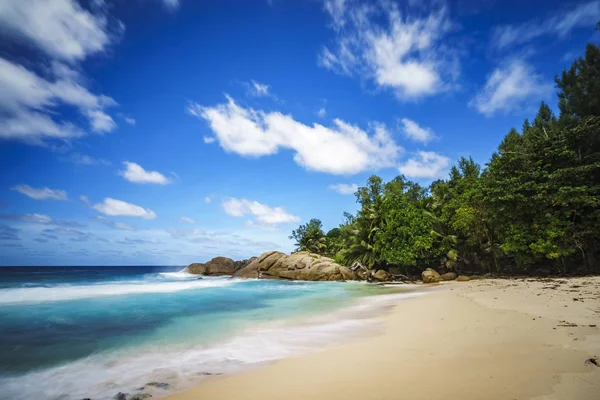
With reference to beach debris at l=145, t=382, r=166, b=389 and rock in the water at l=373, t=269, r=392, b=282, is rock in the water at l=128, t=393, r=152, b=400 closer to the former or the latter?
beach debris at l=145, t=382, r=166, b=389

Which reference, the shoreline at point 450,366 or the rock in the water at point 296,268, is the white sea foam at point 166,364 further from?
the rock in the water at point 296,268

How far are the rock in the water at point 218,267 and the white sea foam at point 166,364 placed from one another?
40.8 m

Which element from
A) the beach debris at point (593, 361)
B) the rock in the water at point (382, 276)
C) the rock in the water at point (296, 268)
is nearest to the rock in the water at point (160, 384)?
the beach debris at point (593, 361)

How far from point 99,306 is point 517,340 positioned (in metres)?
Result: 16.3

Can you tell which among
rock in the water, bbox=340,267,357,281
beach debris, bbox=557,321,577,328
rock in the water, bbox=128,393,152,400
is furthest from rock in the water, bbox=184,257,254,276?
beach debris, bbox=557,321,577,328

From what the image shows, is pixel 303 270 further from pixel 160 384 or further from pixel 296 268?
pixel 160 384

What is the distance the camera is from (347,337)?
21.7 ft

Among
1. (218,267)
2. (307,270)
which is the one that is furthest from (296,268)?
(218,267)

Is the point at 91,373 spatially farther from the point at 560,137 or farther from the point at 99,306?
the point at 560,137

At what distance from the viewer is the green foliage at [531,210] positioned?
1645 centimetres

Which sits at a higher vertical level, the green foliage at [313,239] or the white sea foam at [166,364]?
the green foliage at [313,239]

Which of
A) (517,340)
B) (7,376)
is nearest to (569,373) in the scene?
(517,340)

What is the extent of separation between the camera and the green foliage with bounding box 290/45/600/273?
16.5 m

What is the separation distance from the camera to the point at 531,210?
17.8 meters
